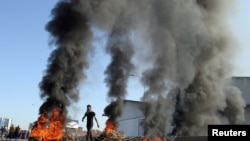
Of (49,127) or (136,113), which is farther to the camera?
(136,113)

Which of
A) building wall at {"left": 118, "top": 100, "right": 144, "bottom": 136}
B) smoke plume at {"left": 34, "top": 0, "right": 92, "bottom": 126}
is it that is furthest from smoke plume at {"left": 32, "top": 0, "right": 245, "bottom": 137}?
building wall at {"left": 118, "top": 100, "right": 144, "bottom": 136}

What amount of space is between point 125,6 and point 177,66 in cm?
674

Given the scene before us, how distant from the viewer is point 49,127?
18.1 m

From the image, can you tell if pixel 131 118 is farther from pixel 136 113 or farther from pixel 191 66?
pixel 191 66

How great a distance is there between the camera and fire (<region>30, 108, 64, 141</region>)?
17594 mm

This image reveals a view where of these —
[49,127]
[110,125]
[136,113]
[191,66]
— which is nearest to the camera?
[49,127]

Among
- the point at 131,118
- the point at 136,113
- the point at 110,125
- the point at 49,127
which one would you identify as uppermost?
the point at 136,113

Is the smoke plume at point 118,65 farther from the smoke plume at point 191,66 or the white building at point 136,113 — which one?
the white building at point 136,113

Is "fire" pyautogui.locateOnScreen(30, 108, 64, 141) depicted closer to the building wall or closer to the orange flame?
the orange flame

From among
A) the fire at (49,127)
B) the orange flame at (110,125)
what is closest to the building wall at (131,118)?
the orange flame at (110,125)

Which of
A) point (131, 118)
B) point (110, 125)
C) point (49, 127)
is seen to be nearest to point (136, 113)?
point (131, 118)

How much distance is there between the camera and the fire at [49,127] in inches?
693

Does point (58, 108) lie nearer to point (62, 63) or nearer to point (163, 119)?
point (62, 63)

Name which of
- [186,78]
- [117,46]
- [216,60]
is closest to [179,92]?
[186,78]
